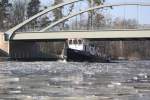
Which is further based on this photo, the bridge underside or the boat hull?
the boat hull

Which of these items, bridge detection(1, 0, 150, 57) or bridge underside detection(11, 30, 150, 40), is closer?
bridge underside detection(11, 30, 150, 40)

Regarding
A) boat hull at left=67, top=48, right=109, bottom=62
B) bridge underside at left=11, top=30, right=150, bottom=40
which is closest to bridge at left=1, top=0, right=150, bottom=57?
bridge underside at left=11, top=30, right=150, bottom=40

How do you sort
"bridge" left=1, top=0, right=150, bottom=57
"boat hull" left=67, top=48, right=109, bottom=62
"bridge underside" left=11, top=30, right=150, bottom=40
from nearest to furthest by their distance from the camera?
1. "bridge underside" left=11, top=30, right=150, bottom=40
2. "bridge" left=1, top=0, right=150, bottom=57
3. "boat hull" left=67, top=48, right=109, bottom=62

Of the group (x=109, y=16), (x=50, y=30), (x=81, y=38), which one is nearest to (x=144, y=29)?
(x=81, y=38)

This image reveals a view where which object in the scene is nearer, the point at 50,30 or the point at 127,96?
the point at 127,96

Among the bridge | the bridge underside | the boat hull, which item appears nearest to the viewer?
the bridge underside

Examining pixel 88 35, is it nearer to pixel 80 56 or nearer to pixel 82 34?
pixel 82 34

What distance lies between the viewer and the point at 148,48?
16300 centimetres

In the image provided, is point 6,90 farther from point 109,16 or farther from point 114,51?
point 114,51

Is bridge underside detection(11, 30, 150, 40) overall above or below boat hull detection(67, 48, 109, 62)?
above

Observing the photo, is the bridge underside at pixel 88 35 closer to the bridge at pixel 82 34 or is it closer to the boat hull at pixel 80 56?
the bridge at pixel 82 34

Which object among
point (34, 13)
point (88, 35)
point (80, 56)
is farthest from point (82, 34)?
point (34, 13)

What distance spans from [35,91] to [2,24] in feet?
369

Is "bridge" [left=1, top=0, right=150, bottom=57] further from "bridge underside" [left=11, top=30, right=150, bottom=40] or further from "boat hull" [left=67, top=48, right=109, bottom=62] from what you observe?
"boat hull" [left=67, top=48, right=109, bottom=62]
